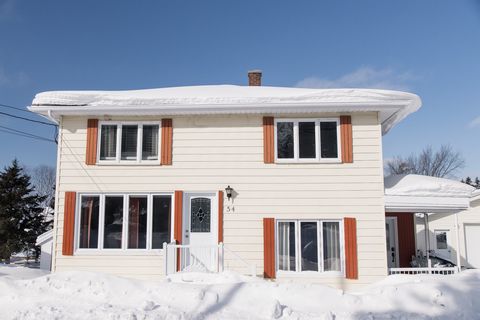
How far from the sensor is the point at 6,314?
5.44 metres

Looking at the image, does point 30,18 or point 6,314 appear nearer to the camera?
point 6,314

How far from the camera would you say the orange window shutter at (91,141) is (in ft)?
33.2

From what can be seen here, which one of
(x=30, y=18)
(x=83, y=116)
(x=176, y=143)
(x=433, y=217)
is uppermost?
(x=30, y=18)

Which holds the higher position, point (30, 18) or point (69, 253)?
point (30, 18)

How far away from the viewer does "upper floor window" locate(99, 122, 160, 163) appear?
33.4 ft

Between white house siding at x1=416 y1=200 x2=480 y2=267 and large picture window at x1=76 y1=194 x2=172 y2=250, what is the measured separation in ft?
36.9

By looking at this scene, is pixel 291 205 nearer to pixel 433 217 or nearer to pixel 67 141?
Result: pixel 67 141

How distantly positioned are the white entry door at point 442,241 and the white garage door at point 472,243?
28.0 inches

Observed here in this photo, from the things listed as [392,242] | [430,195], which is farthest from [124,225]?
[392,242]

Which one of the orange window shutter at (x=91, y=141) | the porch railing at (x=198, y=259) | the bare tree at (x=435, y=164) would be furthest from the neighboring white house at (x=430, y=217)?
the bare tree at (x=435, y=164)

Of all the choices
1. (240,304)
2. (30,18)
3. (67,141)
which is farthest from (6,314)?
(30,18)

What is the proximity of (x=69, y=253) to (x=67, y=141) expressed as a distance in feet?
9.01

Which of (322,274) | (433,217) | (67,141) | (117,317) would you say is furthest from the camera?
(433,217)

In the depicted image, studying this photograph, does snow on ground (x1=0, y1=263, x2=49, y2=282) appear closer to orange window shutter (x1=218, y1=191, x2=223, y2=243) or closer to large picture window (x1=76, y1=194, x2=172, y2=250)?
large picture window (x1=76, y1=194, x2=172, y2=250)
